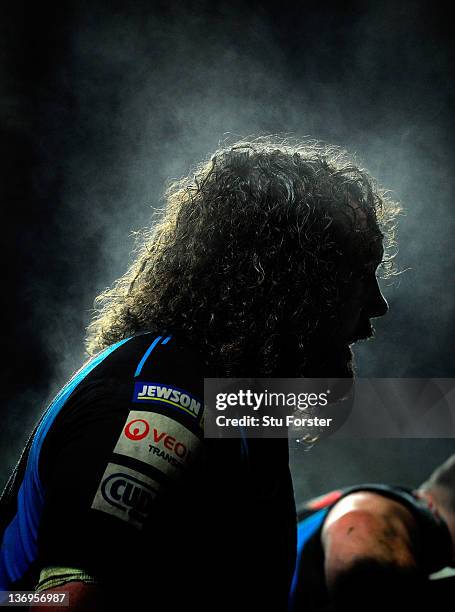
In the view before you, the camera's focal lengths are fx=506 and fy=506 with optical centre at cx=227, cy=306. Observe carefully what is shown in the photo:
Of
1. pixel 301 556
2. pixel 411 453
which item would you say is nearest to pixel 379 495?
pixel 301 556

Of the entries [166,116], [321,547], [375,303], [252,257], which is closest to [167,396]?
[252,257]

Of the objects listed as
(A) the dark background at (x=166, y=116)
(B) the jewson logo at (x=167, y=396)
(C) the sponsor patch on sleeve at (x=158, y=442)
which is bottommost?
(C) the sponsor patch on sleeve at (x=158, y=442)

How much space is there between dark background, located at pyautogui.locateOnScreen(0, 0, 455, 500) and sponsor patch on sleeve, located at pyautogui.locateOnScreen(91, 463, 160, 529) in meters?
2.81

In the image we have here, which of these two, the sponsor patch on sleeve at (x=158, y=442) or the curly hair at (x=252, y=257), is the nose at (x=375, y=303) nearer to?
the curly hair at (x=252, y=257)

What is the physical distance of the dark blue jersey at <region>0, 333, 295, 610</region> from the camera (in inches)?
21.7

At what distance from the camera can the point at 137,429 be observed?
0.60 metres

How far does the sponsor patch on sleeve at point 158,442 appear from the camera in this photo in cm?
59

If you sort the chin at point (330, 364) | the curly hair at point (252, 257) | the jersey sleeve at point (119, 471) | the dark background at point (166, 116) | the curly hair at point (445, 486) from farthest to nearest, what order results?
the dark background at point (166, 116) < the curly hair at point (445, 486) < the chin at point (330, 364) < the curly hair at point (252, 257) < the jersey sleeve at point (119, 471)

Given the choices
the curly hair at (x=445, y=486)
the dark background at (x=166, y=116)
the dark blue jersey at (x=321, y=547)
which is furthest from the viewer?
the dark background at (x=166, y=116)

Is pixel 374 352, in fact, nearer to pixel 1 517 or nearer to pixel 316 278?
pixel 316 278

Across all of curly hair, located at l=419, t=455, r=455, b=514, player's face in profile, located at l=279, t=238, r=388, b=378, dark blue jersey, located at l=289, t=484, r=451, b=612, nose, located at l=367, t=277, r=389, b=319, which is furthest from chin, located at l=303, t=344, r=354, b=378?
curly hair, located at l=419, t=455, r=455, b=514

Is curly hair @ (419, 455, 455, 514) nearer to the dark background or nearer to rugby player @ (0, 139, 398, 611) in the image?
rugby player @ (0, 139, 398, 611)

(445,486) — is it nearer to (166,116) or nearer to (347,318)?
(347,318)

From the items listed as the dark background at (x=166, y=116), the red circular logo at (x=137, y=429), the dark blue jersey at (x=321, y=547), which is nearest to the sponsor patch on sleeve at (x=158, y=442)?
the red circular logo at (x=137, y=429)
